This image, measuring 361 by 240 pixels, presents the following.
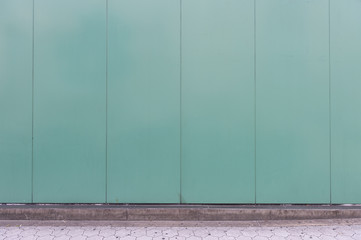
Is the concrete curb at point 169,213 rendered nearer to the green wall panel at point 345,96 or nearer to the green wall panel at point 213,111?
the green wall panel at point 213,111

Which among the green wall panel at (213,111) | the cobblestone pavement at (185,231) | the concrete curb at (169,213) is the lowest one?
the cobblestone pavement at (185,231)

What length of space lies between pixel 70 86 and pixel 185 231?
108 inches

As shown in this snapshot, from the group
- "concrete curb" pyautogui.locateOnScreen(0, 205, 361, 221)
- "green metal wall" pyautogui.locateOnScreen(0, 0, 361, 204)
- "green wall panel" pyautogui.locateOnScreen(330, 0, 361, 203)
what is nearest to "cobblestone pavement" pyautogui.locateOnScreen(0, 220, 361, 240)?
"concrete curb" pyautogui.locateOnScreen(0, 205, 361, 221)

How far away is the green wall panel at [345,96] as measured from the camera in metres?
3.97

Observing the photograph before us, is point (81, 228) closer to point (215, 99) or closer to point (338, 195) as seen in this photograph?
point (215, 99)

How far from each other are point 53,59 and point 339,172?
4.77 m

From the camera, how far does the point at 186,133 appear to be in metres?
3.94

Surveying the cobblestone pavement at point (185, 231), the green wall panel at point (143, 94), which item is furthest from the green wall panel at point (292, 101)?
the green wall panel at point (143, 94)

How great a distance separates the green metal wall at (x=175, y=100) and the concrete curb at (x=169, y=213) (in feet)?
0.55

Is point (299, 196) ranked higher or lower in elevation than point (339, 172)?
lower

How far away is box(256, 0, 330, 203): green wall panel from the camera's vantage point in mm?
3951

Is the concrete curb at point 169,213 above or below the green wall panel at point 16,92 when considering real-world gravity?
below

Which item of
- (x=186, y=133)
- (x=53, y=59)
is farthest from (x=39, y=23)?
(x=186, y=133)

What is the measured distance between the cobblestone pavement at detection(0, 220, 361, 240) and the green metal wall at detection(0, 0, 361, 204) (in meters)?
0.39
